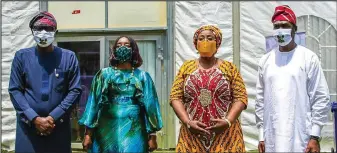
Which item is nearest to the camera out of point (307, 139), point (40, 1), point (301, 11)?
point (307, 139)

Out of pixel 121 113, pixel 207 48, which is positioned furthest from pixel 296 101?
pixel 121 113

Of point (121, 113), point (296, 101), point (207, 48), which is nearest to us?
point (296, 101)

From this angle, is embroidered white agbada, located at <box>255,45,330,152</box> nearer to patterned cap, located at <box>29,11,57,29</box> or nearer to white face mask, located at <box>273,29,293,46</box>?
white face mask, located at <box>273,29,293,46</box>

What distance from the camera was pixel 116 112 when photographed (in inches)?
169

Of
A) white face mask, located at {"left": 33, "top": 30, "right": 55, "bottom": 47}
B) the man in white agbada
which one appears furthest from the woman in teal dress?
the man in white agbada

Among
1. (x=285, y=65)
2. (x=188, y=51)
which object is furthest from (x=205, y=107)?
(x=188, y=51)

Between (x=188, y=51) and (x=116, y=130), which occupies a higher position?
(x=188, y=51)

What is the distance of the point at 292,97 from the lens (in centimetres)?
397

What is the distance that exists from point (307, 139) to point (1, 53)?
620 centimetres

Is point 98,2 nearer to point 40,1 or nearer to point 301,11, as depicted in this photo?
point 40,1

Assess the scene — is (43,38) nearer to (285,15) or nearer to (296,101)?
(285,15)

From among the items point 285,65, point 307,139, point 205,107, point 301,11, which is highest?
point 301,11

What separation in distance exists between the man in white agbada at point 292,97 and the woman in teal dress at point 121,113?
1.01 meters

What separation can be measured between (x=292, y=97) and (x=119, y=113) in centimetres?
145
